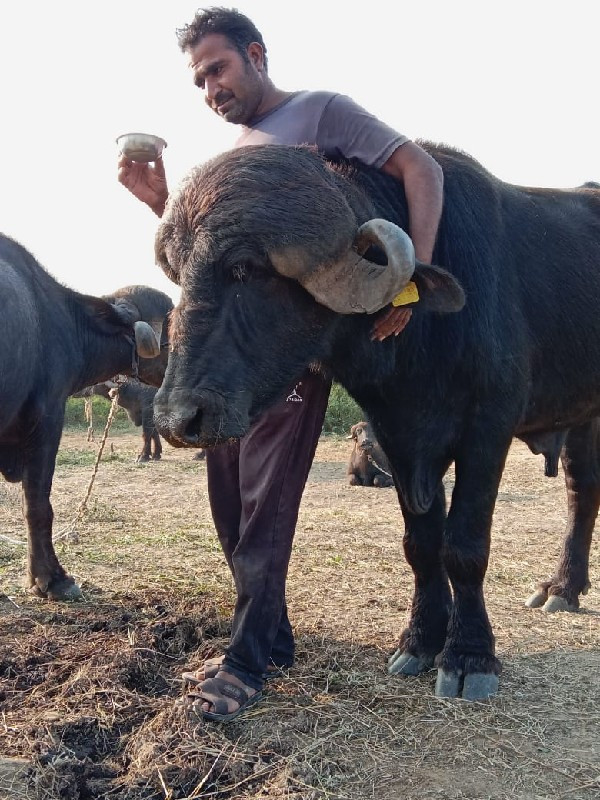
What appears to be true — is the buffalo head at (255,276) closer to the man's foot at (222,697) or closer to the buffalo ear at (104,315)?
the man's foot at (222,697)

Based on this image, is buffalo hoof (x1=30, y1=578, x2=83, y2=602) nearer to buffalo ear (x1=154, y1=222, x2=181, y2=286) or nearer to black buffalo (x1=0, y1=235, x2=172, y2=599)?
black buffalo (x1=0, y1=235, x2=172, y2=599)

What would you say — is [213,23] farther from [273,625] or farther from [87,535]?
[87,535]

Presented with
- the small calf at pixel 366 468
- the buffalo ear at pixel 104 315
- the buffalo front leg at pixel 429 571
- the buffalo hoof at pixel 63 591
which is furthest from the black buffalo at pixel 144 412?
→ the buffalo front leg at pixel 429 571

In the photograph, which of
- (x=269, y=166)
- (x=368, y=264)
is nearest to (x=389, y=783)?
(x=368, y=264)

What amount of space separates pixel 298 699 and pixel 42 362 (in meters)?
3.65

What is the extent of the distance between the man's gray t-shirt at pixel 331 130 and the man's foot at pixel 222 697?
2065 mm

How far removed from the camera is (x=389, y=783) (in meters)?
2.60

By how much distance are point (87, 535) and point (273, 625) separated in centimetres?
414

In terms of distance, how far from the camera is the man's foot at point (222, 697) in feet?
9.77

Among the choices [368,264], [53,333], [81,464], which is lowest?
[81,464]

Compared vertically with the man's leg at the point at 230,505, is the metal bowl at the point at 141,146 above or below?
above

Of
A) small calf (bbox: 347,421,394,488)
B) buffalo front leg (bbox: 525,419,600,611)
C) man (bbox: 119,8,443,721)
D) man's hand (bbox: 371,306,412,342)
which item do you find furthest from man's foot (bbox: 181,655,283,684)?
small calf (bbox: 347,421,394,488)

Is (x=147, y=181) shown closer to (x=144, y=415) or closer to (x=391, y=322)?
(x=391, y=322)

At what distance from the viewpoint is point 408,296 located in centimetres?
301
